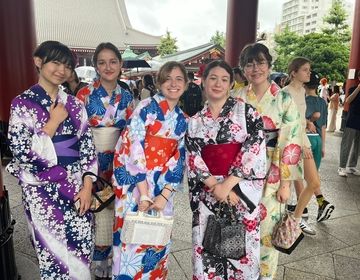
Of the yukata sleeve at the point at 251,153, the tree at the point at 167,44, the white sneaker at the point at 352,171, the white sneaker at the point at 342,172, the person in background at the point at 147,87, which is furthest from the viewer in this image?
the tree at the point at 167,44

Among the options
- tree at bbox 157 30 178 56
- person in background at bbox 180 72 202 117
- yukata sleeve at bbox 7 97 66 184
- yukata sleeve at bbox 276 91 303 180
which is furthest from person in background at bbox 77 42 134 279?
tree at bbox 157 30 178 56

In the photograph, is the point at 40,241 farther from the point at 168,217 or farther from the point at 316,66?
the point at 316,66

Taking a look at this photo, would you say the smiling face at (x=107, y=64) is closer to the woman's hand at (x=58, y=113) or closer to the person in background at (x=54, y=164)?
the person in background at (x=54, y=164)

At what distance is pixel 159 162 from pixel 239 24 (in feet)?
21.8

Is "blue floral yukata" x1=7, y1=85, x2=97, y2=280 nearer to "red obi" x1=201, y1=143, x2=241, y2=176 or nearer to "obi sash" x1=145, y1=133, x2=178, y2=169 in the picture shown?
"obi sash" x1=145, y1=133, x2=178, y2=169

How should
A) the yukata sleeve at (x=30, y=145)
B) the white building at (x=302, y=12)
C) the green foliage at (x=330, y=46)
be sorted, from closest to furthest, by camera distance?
the yukata sleeve at (x=30, y=145) < the green foliage at (x=330, y=46) < the white building at (x=302, y=12)

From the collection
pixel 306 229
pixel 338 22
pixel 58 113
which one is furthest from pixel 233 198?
pixel 338 22

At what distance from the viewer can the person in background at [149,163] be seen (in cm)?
217

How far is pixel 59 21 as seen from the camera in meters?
Result: 28.4

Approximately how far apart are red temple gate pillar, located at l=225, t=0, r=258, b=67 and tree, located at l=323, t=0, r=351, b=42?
2002 cm

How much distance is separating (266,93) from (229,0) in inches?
251

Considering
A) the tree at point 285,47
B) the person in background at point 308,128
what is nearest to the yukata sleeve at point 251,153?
the person in background at point 308,128

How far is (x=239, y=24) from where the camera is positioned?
8047 millimetres

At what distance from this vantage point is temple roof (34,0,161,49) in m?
27.5
